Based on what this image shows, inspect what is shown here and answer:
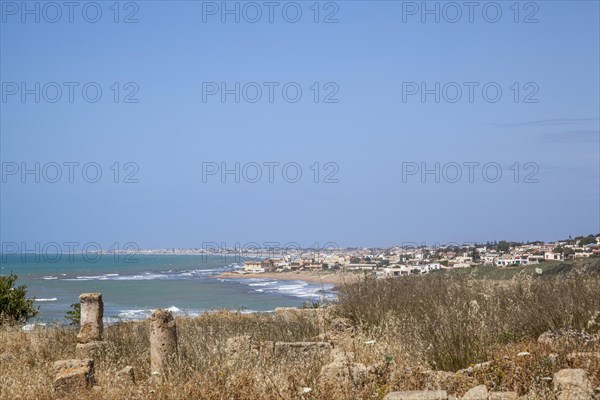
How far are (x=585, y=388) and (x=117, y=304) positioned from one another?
38.8 metres

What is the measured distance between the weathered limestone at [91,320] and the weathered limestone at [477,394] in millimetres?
9361

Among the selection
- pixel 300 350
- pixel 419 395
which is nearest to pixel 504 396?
pixel 419 395

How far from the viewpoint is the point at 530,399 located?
7410mm

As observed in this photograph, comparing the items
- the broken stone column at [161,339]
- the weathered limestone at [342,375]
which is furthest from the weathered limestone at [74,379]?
the weathered limestone at [342,375]

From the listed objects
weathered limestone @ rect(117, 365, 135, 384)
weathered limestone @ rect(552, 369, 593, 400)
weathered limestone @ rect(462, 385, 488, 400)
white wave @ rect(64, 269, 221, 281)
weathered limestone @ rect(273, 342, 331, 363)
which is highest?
weathered limestone @ rect(552, 369, 593, 400)

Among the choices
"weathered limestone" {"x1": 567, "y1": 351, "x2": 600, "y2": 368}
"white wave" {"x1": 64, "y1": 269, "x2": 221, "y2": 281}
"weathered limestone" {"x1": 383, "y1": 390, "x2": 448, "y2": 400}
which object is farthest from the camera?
"white wave" {"x1": 64, "y1": 269, "x2": 221, "y2": 281}

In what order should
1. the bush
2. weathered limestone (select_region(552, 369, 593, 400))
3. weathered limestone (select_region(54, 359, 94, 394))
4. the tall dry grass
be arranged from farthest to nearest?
the bush < the tall dry grass < weathered limestone (select_region(54, 359, 94, 394)) < weathered limestone (select_region(552, 369, 593, 400))

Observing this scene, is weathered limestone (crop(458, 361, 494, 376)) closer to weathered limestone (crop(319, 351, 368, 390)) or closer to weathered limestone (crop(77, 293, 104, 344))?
weathered limestone (crop(319, 351, 368, 390))

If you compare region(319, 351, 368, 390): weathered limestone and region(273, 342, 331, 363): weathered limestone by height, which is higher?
region(319, 351, 368, 390): weathered limestone

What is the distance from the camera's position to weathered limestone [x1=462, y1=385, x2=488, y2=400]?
7.61 m

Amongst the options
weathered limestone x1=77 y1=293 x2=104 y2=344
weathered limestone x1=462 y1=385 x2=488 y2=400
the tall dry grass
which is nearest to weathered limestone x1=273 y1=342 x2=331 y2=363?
the tall dry grass

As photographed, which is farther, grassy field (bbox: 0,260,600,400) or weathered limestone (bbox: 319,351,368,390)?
weathered limestone (bbox: 319,351,368,390)

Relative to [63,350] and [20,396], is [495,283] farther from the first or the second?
[20,396]

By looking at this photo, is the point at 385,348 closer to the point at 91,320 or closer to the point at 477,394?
the point at 477,394
